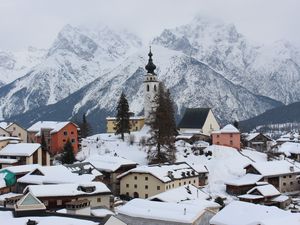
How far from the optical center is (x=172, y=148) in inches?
3406

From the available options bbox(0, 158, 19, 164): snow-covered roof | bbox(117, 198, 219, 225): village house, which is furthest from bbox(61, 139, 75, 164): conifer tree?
bbox(117, 198, 219, 225): village house

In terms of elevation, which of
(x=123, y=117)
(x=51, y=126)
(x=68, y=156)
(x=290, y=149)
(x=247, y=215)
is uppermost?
(x=123, y=117)

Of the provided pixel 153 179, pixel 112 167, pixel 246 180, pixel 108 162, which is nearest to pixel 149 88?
pixel 108 162

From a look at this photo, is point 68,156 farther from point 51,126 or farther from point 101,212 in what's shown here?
point 101,212

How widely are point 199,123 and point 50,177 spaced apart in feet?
140

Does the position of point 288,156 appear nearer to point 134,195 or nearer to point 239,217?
point 134,195

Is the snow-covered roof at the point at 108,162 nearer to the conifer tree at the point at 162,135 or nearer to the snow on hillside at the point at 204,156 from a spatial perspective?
the snow on hillside at the point at 204,156

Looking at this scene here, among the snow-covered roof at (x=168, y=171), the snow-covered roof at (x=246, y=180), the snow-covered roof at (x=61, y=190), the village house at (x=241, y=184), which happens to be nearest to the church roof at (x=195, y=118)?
the snow-covered roof at (x=246, y=180)

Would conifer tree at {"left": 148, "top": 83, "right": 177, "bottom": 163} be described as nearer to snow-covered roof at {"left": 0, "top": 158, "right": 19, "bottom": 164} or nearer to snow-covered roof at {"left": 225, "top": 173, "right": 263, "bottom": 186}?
snow-covered roof at {"left": 225, "top": 173, "right": 263, "bottom": 186}

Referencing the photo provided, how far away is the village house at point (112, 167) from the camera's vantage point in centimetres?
7906

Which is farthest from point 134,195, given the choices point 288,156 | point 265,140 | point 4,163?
point 288,156

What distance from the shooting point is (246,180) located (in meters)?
81.2

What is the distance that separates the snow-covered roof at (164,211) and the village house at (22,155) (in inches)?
1196

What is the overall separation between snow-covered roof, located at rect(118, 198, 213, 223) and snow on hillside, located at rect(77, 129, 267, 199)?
86.4 feet
